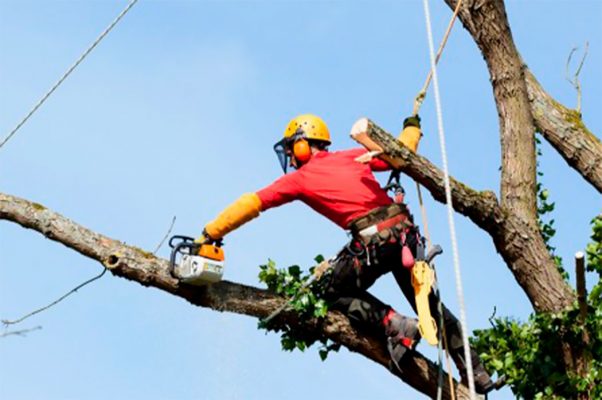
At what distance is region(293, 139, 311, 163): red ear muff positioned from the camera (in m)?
7.64

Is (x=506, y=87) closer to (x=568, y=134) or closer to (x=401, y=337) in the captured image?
(x=568, y=134)

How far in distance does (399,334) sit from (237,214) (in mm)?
1176

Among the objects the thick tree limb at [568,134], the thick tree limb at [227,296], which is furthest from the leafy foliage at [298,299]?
the thick tree limb at [568,134]

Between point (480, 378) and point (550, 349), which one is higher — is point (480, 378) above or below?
below

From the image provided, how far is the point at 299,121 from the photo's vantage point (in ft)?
25.5

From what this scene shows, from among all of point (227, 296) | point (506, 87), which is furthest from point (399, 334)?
point (506, 87)

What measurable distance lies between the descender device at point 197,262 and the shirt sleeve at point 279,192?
39 cm

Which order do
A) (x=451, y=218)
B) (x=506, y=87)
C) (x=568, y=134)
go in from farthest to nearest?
1. (x=568, y=134)
2. (x=506, y=87)
3. (x=451, y=218)

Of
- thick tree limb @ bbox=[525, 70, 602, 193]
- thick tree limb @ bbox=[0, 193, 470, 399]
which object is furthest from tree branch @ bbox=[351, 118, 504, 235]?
thick tree limb @ bbox=[525, 70, 602, 193]

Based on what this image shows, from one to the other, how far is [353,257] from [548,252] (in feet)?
4.66

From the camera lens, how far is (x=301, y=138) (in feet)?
25.1

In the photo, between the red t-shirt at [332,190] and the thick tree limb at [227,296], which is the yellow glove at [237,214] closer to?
the red t-shirt at [332,190]

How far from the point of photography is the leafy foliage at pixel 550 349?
753 centimetres

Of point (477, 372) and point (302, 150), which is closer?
point (477, 372)
